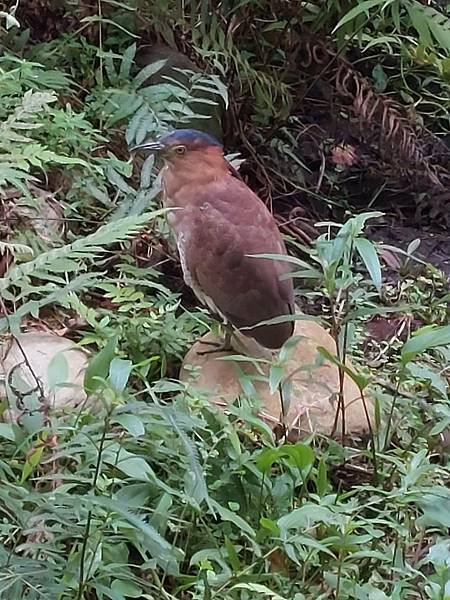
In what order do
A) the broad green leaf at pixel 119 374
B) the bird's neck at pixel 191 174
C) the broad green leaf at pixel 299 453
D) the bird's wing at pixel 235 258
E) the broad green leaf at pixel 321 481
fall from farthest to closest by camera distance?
1. the bird's neck at pixel 191 174
2. the bird's wing at pixel 235 258
3. the broad green leaf at pixel 321 481
4. the broad green leaf at pixel 299 453
5. the broad green leaf at pixel 119 374

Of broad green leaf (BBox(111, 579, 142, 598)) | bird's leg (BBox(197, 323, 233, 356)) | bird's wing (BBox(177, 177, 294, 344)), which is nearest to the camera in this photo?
broad green leaf (BBox(111, 579, 142, 598))

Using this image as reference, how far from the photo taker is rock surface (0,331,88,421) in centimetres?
241

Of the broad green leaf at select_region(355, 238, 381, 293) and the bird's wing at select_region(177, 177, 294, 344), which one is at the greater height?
the broad green leaf at select_region(355, 238, 381, 293)

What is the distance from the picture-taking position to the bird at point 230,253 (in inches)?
118

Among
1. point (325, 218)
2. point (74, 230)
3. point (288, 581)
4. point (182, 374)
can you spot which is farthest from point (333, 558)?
point (325, 218)

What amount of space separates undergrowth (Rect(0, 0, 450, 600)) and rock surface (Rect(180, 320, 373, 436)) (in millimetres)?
46

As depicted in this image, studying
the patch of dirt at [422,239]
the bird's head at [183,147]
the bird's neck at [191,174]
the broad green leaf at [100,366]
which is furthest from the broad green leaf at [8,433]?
the patch of dirt at [422,239]

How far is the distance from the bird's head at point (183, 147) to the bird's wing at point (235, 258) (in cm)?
19

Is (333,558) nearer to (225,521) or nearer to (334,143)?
(225,521)

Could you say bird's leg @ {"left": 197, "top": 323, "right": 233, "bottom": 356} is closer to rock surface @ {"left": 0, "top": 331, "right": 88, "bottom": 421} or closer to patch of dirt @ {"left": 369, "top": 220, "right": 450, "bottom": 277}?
rock surface @ {"left": 0, "top": 331, "right": 88, "bottom": 421}

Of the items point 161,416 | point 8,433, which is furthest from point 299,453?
point 8,433

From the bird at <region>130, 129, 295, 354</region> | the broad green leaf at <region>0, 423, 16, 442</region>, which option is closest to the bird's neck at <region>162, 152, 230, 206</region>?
the bird at <region>130, 129, 295, 354</region>

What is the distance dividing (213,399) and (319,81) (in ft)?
7.69

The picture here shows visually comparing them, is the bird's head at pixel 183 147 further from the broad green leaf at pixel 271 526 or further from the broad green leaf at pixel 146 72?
the broad green leaf at pixel 271 526
